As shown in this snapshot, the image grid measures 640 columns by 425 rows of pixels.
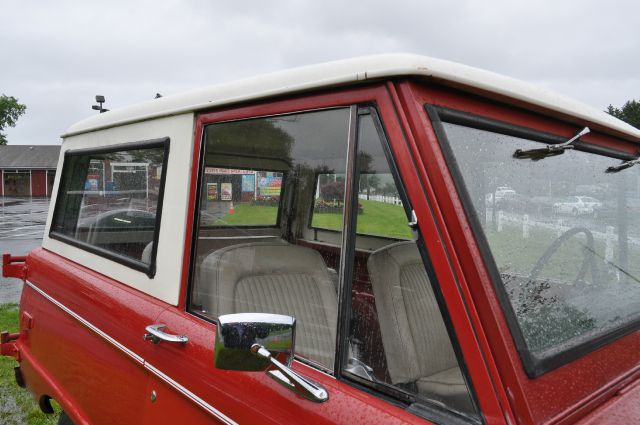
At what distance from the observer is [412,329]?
5.47 ft

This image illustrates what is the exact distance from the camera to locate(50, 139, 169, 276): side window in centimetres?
218

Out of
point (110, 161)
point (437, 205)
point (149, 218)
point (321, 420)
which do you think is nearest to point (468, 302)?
point (437, 205)

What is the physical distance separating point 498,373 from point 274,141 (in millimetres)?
1111

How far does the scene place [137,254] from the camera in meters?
2.25

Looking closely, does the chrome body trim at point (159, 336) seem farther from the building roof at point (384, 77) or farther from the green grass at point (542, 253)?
the green grass at point (542, 253)

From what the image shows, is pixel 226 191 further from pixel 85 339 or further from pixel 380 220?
pixel 85 339

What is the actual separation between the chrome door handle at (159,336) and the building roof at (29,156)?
45.9 metres

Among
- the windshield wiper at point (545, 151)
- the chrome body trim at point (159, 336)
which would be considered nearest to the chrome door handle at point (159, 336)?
the chrome body trim at point (159, 336)

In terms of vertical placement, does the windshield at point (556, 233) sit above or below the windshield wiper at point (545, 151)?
below

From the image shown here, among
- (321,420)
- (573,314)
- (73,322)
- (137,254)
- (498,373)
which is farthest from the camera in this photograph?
(73,322)

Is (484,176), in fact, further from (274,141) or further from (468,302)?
(274,141)

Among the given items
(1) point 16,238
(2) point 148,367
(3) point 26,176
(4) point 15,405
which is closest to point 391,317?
(2) point 148,367

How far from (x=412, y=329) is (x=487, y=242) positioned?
1.72 feet

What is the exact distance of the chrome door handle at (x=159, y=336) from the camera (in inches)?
69.5
